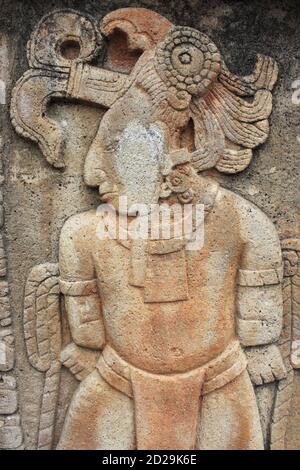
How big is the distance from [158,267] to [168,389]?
522 mm

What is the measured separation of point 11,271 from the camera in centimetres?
252

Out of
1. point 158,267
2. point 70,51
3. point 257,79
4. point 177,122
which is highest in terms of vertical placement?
point 70,51

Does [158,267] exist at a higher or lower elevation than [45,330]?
higher

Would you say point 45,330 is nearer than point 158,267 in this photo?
No

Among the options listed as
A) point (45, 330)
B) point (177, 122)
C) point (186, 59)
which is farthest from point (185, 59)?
point (45, 330)

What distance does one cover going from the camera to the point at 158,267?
2.38 meters

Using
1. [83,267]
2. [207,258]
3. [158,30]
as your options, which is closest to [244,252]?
[207,258]

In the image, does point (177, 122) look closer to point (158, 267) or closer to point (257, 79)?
point (257, 79)

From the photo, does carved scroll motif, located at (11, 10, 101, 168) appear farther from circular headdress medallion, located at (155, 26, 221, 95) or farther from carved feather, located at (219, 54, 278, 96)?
carved feather, located at (219, 54, 278, 96)

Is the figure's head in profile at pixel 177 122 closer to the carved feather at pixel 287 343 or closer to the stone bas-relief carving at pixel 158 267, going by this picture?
the stone bas-relief carving at pixel 158 267

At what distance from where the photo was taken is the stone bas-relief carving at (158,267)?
2.35 metres

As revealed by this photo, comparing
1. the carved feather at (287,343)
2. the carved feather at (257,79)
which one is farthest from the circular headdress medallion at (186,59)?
the carved feather at (287,343)

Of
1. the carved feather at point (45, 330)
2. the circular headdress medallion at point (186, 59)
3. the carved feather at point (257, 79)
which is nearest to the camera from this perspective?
the circular headdress medallion at point (186, 59)

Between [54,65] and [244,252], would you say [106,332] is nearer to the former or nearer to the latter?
[244,252]
